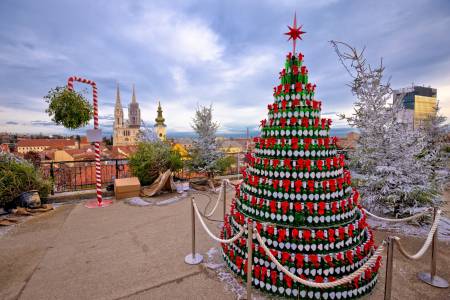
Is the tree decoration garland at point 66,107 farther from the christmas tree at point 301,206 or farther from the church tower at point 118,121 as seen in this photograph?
the church tower at point 118,121

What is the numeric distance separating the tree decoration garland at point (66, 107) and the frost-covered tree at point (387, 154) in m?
7.63

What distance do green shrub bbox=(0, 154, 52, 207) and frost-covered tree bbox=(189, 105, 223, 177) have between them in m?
5.18

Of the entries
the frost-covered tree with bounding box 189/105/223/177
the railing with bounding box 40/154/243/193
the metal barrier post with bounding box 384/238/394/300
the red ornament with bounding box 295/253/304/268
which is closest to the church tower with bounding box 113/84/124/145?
the railing with bounding box 40/154/243/193

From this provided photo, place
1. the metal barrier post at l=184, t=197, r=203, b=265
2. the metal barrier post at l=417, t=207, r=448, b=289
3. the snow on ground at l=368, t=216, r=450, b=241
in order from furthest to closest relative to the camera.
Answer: the snow on ground at l=368, t=216, r=450, b=241 → the metal barrier post at l=184, t=197, r=203, b=265 → the metal barrier post at l=417, t=207, r=448, b=289

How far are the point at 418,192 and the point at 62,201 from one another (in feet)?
35.5

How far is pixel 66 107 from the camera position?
608 cm

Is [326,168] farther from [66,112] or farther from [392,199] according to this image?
[66,112]

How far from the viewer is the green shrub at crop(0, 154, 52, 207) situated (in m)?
6.30

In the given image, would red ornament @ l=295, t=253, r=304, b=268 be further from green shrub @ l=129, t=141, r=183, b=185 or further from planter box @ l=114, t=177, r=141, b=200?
green shrub @ l=129, t=141, r=183, b=185

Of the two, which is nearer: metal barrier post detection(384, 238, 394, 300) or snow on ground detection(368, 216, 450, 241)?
metal barrier post detection(384, 238, 394, 300)

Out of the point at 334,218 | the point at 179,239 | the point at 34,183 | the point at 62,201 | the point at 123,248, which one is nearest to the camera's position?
the point at 334,218

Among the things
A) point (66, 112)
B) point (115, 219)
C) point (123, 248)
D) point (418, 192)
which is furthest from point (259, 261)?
point (66, 112)

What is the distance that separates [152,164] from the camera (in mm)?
8953

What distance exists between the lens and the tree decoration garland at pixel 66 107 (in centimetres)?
603
